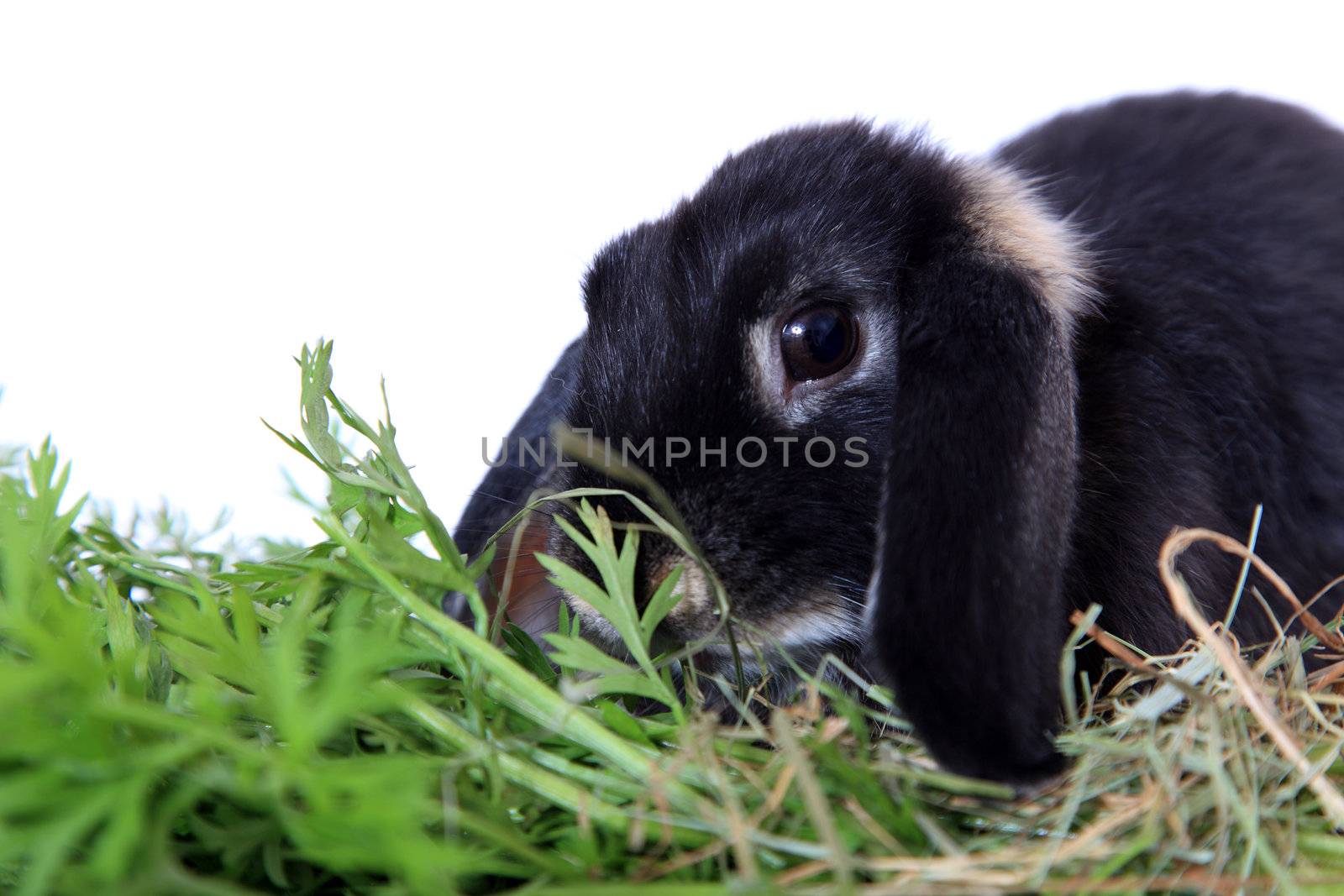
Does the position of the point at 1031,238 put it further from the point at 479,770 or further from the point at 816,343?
the point at 479,770

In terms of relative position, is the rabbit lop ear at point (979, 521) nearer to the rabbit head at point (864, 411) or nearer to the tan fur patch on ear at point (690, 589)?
the rabbit head at point (864, 411)

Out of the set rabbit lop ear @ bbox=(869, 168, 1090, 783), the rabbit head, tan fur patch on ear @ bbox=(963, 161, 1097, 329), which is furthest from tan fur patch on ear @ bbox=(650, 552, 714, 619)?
tan fur patch on ear @ bbox=(963, 161, 1097, 329)

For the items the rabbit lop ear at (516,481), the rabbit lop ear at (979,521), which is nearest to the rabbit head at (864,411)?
the rabbit lop ear at (979,521)

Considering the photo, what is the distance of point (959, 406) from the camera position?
3.35 ft

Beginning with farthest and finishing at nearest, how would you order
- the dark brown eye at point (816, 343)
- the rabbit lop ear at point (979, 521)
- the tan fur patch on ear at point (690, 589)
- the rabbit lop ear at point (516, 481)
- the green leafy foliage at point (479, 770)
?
the rabbit lop ear at point (516, 481), the dark brown eye at point (816, 343), the tan fur patch on ear at point (690, 589), the rabbit lop ear at point (979, 521), the green leafy foliage at point (479, 770)

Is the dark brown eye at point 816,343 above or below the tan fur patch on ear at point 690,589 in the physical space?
above

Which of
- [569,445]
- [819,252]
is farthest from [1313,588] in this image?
[569,445]

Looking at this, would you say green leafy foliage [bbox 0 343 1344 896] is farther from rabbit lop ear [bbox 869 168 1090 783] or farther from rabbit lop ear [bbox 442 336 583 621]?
rabbit lop ear [bbox 442 336 583 621]

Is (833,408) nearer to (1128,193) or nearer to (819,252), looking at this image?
(819,252)

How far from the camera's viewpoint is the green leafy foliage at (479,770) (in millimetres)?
653

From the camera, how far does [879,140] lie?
151 centimetres

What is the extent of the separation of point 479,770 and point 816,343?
68 centimetres

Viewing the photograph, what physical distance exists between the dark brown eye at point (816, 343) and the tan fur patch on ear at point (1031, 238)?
22 centimetres

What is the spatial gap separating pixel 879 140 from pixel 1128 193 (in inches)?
27.1
